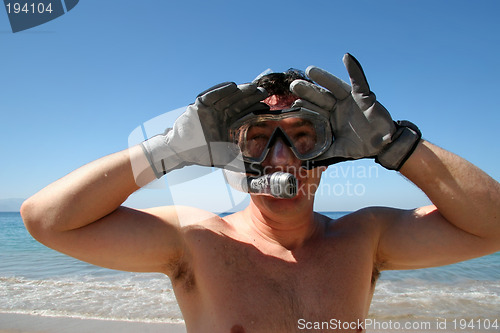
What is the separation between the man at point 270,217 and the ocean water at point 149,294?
3515 mm

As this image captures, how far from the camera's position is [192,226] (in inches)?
73.5

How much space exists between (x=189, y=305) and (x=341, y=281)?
2.80ft

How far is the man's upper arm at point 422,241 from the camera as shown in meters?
1.82

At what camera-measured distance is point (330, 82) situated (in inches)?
67.3

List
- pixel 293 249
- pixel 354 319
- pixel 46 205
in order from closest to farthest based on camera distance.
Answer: pixel 46 205 < pixel 354 319 < pixel 293 249

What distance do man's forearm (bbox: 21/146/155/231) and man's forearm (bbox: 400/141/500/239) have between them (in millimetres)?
1405

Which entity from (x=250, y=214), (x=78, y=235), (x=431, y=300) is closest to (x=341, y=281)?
(x=250, y=214)

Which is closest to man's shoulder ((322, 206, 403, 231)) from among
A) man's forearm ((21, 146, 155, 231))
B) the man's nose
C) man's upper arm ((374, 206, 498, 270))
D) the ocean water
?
man's upper arm ((374, 206, 498, 270))

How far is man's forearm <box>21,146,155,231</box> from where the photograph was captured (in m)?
1.52

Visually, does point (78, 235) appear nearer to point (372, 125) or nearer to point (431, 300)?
point (372, 125)

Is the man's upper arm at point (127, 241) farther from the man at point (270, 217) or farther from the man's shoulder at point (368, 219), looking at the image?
the man's shoulder at point (368, 219)

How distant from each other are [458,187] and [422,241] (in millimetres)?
402

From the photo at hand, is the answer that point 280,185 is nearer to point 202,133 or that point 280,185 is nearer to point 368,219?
point 202,133

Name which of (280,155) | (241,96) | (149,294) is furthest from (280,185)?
(149,294)
